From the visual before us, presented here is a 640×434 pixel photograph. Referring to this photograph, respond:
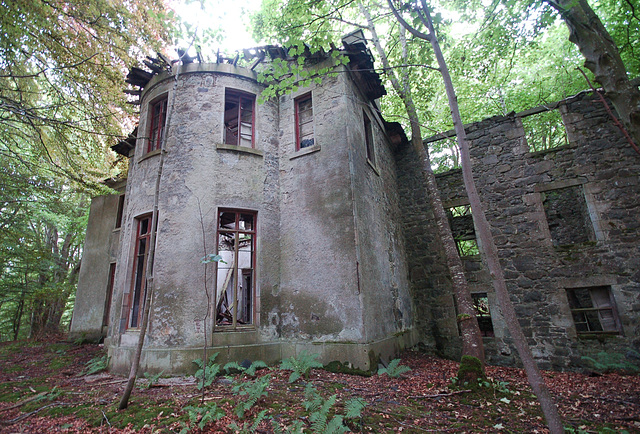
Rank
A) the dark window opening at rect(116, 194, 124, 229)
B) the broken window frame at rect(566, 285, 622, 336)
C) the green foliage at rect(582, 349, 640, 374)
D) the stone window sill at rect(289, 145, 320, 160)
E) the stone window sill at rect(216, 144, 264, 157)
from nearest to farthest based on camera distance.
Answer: the green foliage at rect(582, 349, 640, 374) → the broken window frame at rect(566, 285, 622, 336) → the stone window sill at rect(216, 144, 264, 157) → the stone window sill at rect(289, 145, 320, 160) → the dark window opening at rect(116, 194, 124, 229)

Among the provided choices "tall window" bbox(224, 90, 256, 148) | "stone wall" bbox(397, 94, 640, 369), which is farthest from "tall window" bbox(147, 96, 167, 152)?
"stone wall" bbox(397, 94, 640, 369)

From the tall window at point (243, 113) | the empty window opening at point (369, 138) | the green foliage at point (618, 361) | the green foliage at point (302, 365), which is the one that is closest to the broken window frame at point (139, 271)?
the tall window at point (243, 113)

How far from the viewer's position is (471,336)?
6.08m

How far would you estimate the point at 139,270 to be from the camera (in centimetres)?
777

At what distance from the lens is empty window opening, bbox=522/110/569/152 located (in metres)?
13.5

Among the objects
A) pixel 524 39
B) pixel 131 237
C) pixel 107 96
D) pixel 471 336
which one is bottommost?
pixel 471 336

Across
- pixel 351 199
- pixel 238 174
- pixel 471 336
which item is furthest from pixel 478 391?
pixel 238 174

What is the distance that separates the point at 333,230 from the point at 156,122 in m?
5.97

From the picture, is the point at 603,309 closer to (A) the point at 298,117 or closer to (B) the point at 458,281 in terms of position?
(B) the point at 458,281

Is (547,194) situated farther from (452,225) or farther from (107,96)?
(107,96)

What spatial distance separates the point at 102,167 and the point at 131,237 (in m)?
2.77

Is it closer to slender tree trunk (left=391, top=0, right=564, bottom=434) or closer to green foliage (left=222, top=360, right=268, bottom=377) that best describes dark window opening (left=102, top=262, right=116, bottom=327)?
green foliage (left=222, top=360, right=268, bottom=377)

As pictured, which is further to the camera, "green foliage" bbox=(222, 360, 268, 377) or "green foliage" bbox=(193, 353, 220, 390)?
"green foliage" bbox=(222, 360, 268, 377)

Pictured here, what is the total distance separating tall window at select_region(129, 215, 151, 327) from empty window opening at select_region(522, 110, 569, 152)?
47.9ft
